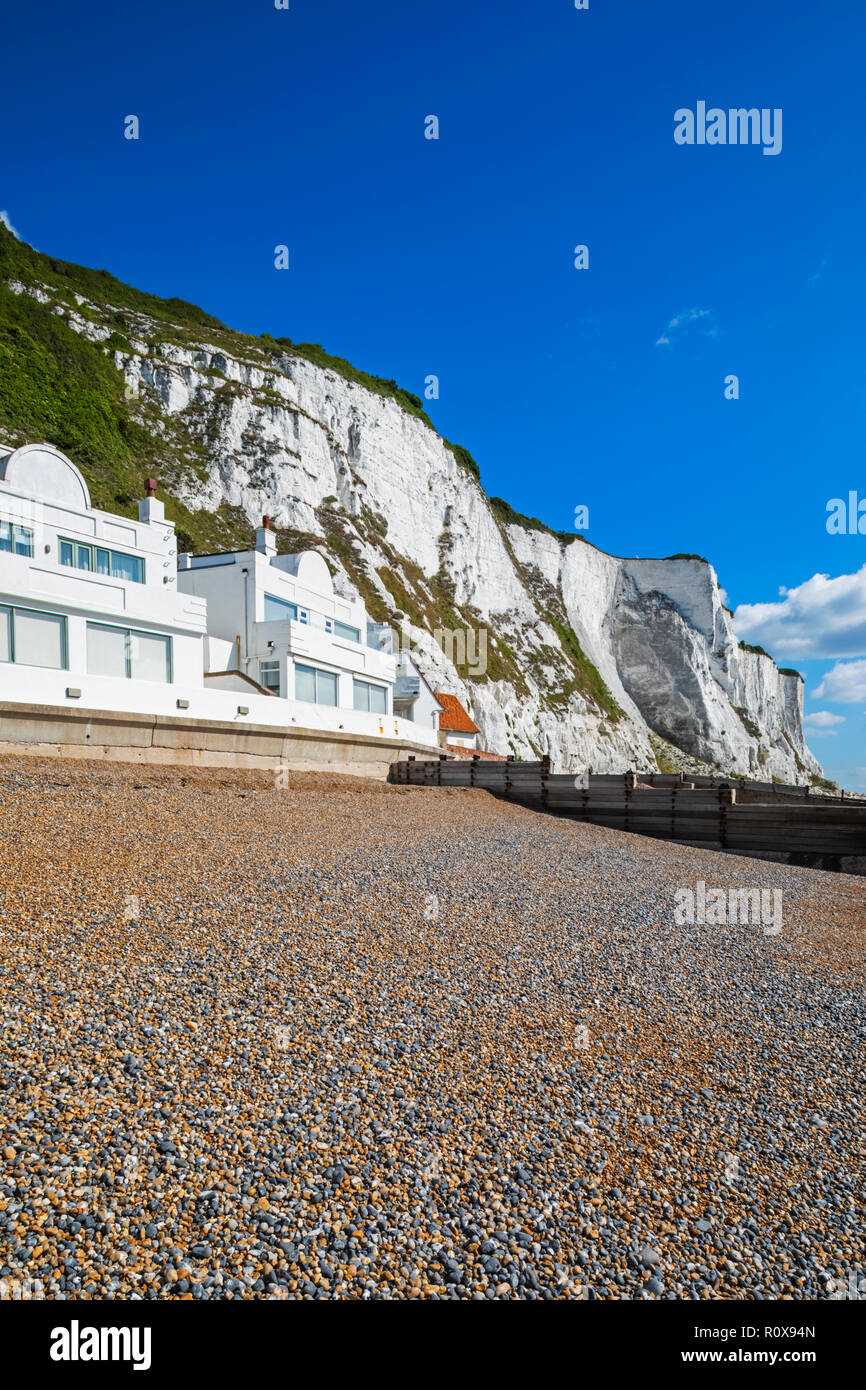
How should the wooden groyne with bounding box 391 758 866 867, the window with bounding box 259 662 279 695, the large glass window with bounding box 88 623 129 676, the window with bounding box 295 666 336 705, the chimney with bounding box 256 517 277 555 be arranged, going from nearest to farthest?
the wooden groyne with bounding box 391 758 866 867 < the large glass window with bounding box 88 623 129 676 < the window with bounding box 259 662 279 695 < the window with bounding box 295 666 336 705 < the chimney with bounding box 256 517 277 555

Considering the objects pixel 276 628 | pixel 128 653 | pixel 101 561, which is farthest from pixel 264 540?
pixel 128 653

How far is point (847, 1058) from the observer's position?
20.8 feet

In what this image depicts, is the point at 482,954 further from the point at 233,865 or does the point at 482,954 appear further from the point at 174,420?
the point at 174,420

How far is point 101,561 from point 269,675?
24.5 feet

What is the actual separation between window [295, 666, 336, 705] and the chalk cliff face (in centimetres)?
1921

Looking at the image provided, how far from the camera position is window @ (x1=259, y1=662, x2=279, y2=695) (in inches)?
1041

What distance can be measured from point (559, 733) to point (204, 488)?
38823mm

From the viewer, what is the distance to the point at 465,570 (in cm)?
7256

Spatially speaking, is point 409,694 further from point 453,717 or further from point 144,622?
point 144,622

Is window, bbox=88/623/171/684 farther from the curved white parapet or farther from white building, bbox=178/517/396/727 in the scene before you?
the curved white parapet

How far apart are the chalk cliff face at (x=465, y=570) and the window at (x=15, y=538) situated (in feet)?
94.5

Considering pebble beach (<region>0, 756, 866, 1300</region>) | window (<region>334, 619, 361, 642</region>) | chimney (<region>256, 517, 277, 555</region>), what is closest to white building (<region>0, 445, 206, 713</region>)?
chimney (<region>256, 517, 277, 555</region>)
